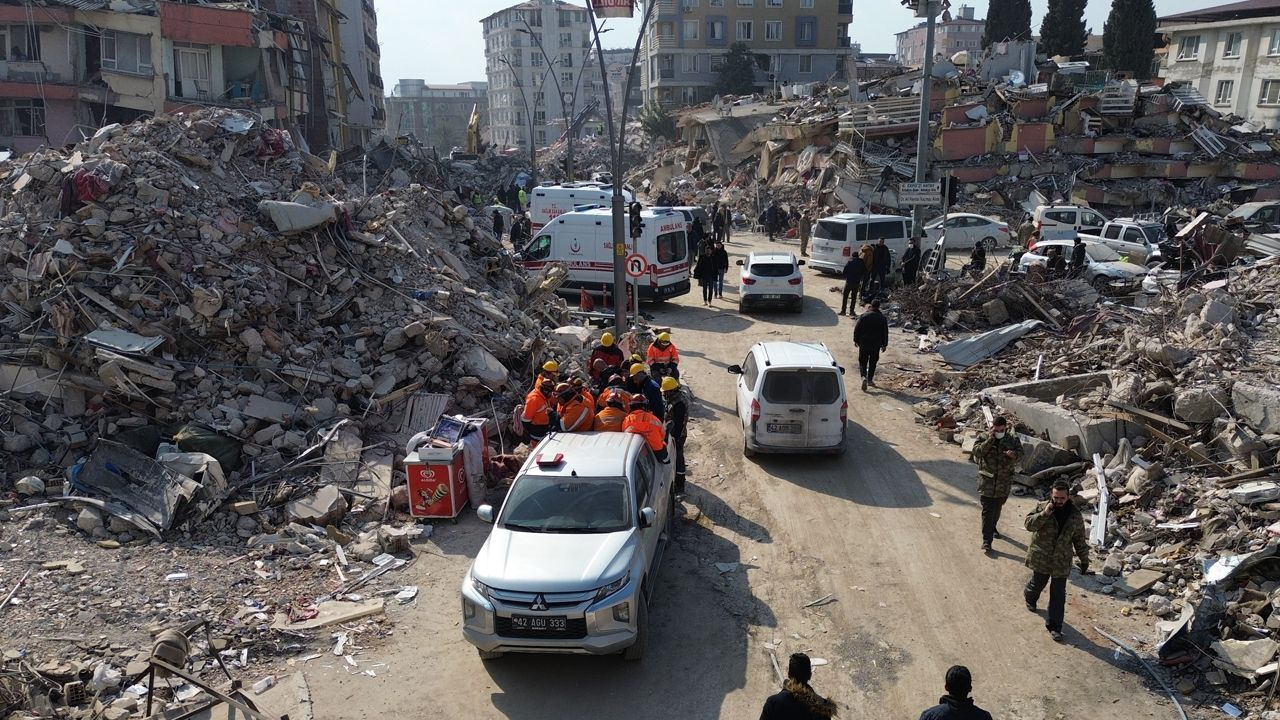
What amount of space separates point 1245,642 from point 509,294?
13.3m

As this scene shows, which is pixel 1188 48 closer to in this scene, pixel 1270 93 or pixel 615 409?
pixel 1270 93

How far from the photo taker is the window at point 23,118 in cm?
2977

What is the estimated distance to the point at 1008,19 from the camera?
59.0m

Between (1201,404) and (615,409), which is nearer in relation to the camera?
(615,409)

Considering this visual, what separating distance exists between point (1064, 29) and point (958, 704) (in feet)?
204

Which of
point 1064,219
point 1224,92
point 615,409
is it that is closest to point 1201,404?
point 615,409

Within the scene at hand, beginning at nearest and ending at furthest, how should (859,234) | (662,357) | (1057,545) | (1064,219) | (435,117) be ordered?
(1057,545)
(662,357)
(859,234)
(1064,219)
(435,117)

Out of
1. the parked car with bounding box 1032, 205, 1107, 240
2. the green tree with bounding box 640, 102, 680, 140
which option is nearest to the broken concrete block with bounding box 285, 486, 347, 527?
the parked car with bounding box 1032, 205, 1107, 240

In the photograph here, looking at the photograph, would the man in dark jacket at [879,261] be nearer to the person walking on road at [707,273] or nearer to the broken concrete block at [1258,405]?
the person walking on road at [707,273]

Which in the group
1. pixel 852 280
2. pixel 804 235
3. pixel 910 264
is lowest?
pixel 852 280

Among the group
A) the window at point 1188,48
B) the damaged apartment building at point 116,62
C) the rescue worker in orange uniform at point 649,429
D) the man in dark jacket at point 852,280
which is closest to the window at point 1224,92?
the window at point 1188,48

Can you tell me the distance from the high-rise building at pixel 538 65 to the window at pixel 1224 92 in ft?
213

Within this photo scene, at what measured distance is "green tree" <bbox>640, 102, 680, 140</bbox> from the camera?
A: 238 ft

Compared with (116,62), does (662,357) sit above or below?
below
